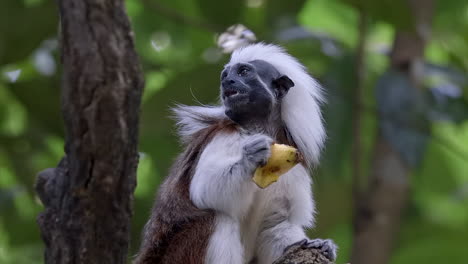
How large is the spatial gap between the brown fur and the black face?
122mm

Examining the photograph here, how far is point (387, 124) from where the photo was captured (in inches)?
270

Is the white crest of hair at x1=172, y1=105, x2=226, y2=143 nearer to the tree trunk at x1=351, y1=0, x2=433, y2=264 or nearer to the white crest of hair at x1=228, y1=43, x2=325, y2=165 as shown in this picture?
the white crest of hair at x1=228, y1=43, x2=325, y2=165

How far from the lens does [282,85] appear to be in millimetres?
5504

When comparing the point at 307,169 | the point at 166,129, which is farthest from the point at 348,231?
the point at 307,169

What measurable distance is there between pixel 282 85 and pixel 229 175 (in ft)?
3.11

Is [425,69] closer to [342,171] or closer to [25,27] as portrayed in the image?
[342,171]

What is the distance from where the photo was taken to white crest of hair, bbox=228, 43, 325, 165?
533 cm

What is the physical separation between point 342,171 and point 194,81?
64.8 inches

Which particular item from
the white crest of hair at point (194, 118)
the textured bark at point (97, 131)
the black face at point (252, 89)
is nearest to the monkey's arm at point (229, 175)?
the black face at point (252, 89)

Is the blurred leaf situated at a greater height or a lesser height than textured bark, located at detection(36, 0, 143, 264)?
lesser


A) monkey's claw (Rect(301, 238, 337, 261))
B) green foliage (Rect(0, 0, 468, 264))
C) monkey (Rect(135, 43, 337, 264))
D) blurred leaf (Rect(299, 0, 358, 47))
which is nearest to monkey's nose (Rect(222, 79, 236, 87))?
monkey (Rect(135, 43, 337, 264))

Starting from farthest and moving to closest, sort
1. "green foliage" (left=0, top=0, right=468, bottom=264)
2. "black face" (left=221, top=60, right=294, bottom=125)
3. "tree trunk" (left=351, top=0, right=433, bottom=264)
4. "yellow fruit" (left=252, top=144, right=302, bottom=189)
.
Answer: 1. "tree trunk" (left=351, top=0, right=433, bottom=264)
2. "green foliage" (left=0, top=0, right=468, bottom=264)
3. "black face" (left=221, top=60, right=294, bottom=125)
4. "yellow fruit" (left=252, top=144, right=302, bottom=189)

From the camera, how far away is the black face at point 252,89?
5.21m

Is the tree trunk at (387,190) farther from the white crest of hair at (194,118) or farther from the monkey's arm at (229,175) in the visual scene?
the monkey's arm at (229,175)
